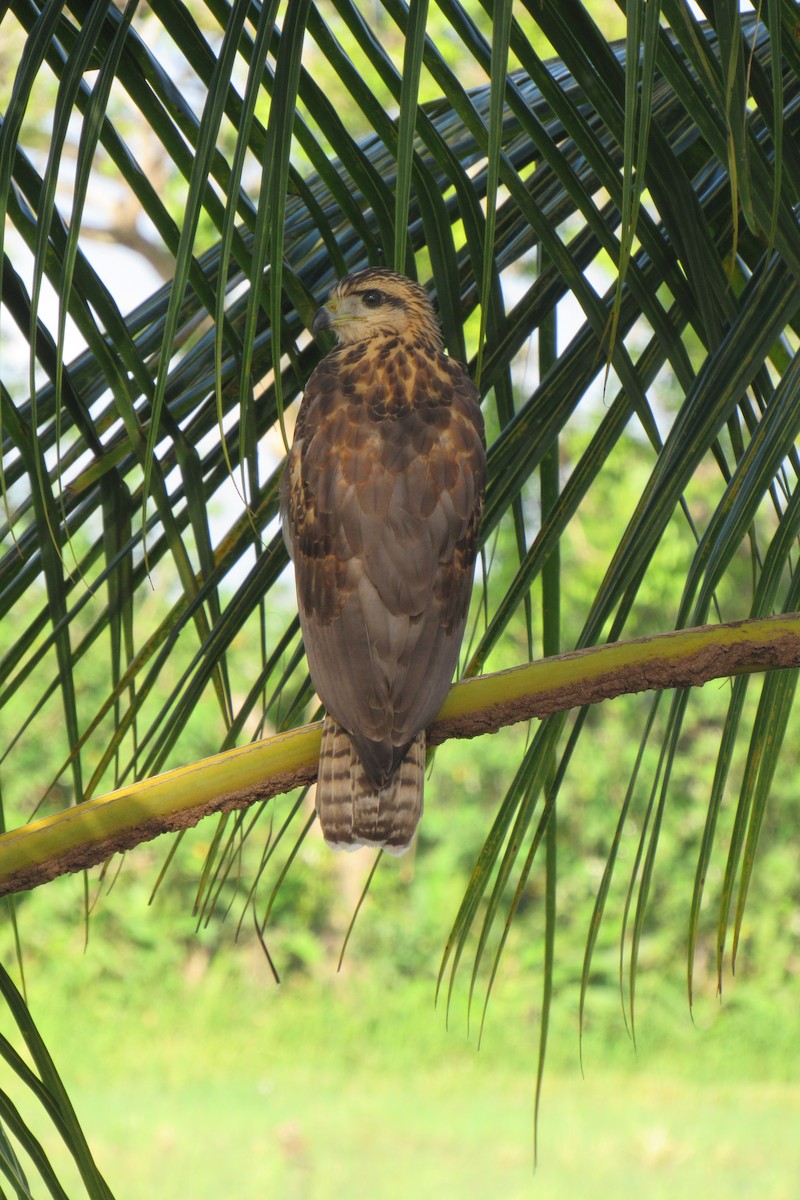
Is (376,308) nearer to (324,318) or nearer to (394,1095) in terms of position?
(324,318)

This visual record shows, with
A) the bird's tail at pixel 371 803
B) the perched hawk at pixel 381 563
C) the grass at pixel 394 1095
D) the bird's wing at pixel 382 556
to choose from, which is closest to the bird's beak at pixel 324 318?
the perched hawk at pixel 381 563

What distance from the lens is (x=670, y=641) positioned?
51.8 inches

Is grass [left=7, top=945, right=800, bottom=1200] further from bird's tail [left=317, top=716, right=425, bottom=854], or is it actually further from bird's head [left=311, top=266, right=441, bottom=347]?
bird's head [left=311, top=266, right=441, bottom=347]

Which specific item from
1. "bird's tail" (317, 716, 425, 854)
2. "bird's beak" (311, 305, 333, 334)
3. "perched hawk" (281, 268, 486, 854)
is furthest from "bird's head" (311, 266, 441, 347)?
"bird's tail" (317, 716, 425, 854)

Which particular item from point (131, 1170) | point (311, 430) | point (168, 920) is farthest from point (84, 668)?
point (311, 430)

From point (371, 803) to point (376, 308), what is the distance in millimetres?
970

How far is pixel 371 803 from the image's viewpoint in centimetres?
192

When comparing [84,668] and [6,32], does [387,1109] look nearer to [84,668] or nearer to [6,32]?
[84,668]

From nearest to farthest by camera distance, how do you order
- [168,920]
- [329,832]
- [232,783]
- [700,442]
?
1. [232,783]
2. [700,442]
3. [329,832]
4. [168,920]

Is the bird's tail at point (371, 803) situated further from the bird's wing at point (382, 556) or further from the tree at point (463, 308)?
the tree at point (463, 308)

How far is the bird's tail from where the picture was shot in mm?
1882

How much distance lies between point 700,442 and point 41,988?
8.15 meters

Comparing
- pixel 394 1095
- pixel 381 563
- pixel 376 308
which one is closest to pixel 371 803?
pixel 381 563

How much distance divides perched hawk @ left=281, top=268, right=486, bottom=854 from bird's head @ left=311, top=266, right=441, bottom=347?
145mm
